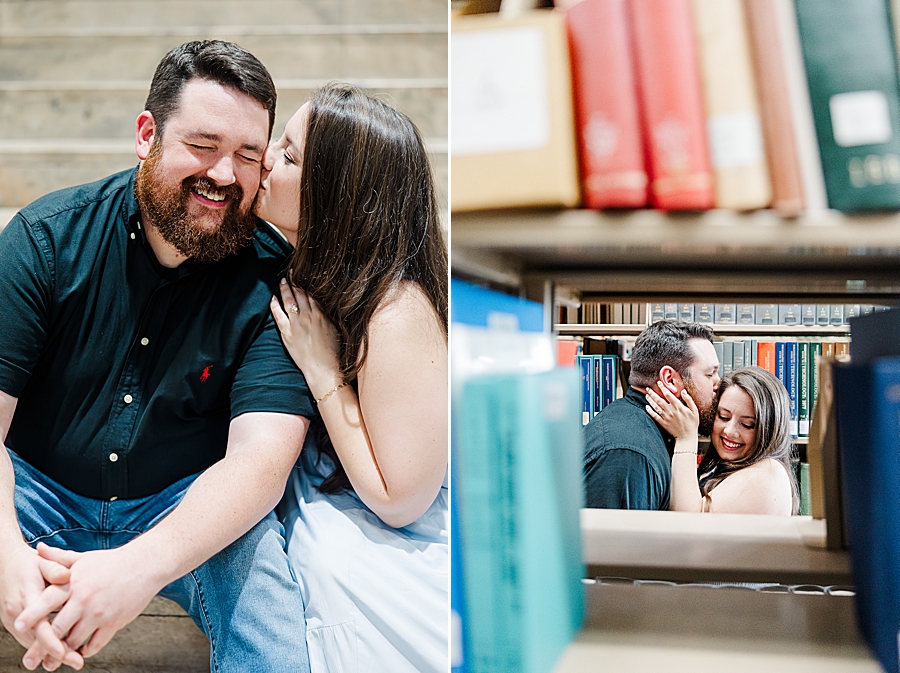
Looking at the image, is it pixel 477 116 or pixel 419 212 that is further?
pixel 419 212

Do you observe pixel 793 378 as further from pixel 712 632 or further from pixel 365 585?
pixel 365 585

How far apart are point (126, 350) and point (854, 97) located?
1.06 m

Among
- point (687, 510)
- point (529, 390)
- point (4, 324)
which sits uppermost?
point (4, 324)

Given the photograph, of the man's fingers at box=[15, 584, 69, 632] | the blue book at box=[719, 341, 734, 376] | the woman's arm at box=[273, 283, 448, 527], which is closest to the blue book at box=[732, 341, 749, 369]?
the blue book at box=[719, 341, 734, 376]

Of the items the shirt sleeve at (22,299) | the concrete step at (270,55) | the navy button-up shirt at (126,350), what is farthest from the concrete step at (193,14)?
the shirt sleeve at (22,299)

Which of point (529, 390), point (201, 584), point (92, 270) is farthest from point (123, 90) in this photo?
point (529, 390)

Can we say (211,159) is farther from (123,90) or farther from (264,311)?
(123,90)

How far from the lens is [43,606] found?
0.91 metres

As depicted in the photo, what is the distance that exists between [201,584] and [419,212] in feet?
2.39

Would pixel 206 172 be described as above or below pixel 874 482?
above

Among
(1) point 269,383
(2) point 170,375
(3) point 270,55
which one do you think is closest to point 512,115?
(1) point 269,383

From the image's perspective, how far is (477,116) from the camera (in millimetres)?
618

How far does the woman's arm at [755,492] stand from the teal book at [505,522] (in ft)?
0.75

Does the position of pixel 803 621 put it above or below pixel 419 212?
below
